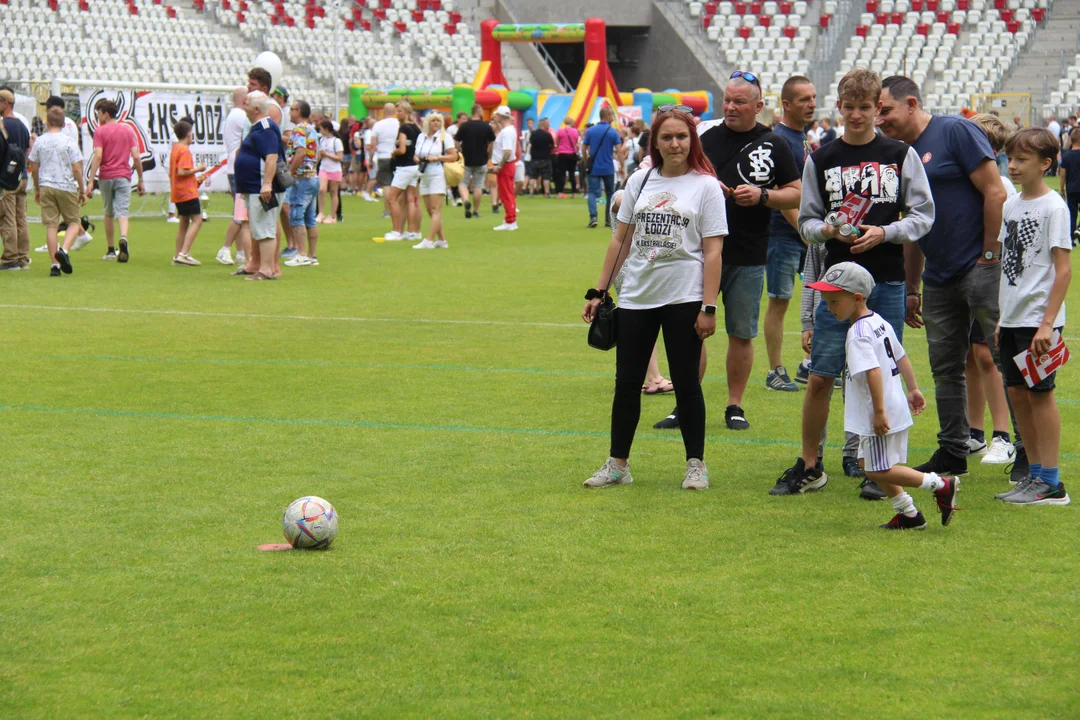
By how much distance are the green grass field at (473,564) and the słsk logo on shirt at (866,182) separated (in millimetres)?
1428

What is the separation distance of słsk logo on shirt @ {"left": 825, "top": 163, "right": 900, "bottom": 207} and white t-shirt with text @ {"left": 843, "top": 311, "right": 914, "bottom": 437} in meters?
0.74

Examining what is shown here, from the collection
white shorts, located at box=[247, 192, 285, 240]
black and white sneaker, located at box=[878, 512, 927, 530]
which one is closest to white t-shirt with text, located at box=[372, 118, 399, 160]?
white shorts, located at box=[247, 192, 285, 240]

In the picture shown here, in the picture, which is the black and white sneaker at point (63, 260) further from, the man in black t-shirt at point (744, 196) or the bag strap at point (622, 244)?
the bag strap at point (622, 244)

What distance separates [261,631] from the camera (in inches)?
175

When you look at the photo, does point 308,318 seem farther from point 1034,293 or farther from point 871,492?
point 1034,293

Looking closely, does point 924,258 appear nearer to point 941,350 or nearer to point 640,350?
point 941,350

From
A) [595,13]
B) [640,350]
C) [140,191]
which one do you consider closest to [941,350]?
[640,350]

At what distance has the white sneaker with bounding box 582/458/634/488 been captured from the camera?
643cm

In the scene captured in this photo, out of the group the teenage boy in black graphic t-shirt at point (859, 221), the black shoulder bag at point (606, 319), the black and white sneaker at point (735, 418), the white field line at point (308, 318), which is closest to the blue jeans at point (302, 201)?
the white field line at point (308, 318)

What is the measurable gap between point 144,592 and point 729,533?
239 centimetres

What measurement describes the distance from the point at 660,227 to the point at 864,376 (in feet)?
4.15

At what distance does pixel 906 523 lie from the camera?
5645 millimetres

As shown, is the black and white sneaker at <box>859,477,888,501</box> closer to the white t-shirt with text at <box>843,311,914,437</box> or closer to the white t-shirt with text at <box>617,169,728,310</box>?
the white t-shirt with text at <box>843,311,914,437</box>

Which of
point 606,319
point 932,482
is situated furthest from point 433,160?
point 932,482
